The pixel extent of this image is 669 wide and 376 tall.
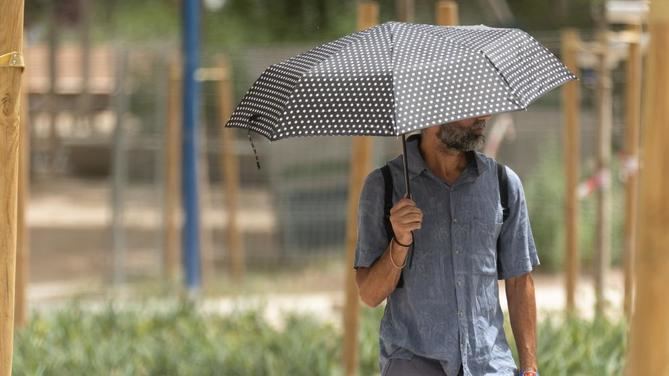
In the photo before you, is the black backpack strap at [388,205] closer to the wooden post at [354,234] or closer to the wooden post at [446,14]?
the wooden post at [354,234]

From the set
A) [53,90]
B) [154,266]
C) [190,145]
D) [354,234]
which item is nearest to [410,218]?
[354,234]

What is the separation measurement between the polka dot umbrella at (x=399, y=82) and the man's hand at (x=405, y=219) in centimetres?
31

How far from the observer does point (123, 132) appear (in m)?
10.7

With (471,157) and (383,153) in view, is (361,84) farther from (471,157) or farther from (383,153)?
(383,153)

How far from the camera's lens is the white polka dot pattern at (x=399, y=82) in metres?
3.37

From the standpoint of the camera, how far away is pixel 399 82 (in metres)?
3.42

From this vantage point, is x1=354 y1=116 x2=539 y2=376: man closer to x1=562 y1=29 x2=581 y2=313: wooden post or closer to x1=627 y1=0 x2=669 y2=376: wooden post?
x1=627 y1=0 x2=669 y2=376: wooden post

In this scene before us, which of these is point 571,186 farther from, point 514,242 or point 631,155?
point 514,242

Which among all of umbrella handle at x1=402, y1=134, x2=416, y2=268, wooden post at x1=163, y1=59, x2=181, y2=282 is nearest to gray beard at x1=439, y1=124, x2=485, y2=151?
umbrella handle at x1=402, y1=134, x2=416, y2=268

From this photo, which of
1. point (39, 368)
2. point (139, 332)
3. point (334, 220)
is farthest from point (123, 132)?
point (39, 368)

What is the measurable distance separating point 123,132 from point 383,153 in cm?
254

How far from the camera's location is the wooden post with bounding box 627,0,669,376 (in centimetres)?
256

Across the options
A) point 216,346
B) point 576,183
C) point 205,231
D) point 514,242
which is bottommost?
point 216,346

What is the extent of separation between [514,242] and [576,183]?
419 centimetres
